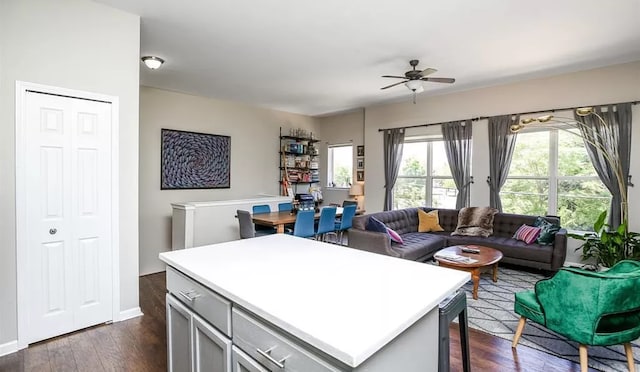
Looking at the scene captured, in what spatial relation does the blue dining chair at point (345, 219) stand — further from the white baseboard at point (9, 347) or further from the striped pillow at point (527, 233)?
the white baseboard at point (9, 347)

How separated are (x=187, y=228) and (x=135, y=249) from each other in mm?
1585

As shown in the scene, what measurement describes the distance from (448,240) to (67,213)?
4.79 metres

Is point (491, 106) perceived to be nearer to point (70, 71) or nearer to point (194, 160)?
point (194, 160)

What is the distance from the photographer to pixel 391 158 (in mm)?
6461

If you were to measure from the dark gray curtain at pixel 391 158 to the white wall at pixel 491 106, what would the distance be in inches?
5.4

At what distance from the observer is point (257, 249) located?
1.93 metres

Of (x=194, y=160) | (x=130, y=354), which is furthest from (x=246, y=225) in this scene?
(x=130, y=354)

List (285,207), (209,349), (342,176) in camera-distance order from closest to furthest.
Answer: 1. (209,349)
2. (285,207)
3. (342,176)

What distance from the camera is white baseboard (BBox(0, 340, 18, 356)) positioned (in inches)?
92.8

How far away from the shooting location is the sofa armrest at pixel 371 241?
4020mm

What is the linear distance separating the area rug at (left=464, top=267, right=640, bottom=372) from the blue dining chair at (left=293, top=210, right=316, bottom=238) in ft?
7.05

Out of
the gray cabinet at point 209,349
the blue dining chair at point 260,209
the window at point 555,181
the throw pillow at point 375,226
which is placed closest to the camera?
the gray cabinet at point 209,349

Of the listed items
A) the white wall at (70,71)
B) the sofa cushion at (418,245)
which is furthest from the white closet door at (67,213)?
the sofa cushion at (418,245)

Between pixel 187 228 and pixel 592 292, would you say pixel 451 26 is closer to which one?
pixel 592 292
